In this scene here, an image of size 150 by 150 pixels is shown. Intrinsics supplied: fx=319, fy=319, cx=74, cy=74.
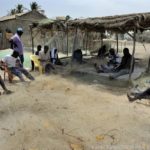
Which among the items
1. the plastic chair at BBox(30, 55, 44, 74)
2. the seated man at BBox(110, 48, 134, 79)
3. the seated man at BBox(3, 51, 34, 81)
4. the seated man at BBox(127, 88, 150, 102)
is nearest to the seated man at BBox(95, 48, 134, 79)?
the seated man at BBox(110, 48, 134, 79)

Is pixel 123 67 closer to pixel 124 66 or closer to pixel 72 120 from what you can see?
pixel 124 66

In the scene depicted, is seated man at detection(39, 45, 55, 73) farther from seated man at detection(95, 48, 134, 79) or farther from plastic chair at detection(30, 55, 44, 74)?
seated man at detection(95, 48, 134, 79)

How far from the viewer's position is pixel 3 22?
28203mm

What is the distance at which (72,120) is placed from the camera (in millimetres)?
6559

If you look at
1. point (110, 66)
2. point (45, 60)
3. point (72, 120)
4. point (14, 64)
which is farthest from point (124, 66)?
point (72, 120)

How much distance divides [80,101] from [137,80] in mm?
2595

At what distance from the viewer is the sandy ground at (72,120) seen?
5.35 metres

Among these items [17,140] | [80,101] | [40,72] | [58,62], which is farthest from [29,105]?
[58,62]

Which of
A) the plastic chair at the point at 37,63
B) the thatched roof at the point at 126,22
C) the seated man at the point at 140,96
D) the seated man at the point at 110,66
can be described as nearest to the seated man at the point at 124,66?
the seated man at the point at 110,66

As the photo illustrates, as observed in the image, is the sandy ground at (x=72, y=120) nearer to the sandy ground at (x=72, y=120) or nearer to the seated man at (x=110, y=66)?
the sandy ground at (x=72, y=120)

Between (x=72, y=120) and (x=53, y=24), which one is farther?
(x=53, y=24)

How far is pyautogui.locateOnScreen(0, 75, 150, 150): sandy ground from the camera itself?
5.35 m

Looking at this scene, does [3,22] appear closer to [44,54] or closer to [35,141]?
[44,54]

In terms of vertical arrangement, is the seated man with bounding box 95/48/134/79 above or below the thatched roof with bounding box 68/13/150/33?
below
